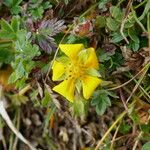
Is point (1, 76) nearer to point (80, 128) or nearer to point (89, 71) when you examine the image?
point (80, 128)

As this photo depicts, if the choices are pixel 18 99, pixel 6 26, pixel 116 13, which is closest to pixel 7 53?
pixel 6 26

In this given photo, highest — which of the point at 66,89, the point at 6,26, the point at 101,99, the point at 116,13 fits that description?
the point at 6,26

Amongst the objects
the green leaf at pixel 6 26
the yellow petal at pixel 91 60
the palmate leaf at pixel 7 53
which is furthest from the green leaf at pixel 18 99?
the yellow petal at pixel 91 60

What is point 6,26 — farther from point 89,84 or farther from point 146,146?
point 146,146

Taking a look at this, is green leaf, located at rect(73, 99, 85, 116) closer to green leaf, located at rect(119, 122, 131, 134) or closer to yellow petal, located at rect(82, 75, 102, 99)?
yellow petal, located at rect(82, 75, 102, 99)

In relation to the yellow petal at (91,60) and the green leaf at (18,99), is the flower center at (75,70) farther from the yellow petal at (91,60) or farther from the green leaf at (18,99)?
the green leaf at (18,99)

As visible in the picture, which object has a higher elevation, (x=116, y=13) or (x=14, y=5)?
(x=14, y=5)

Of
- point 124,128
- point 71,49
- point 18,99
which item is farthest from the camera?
point 18,99
